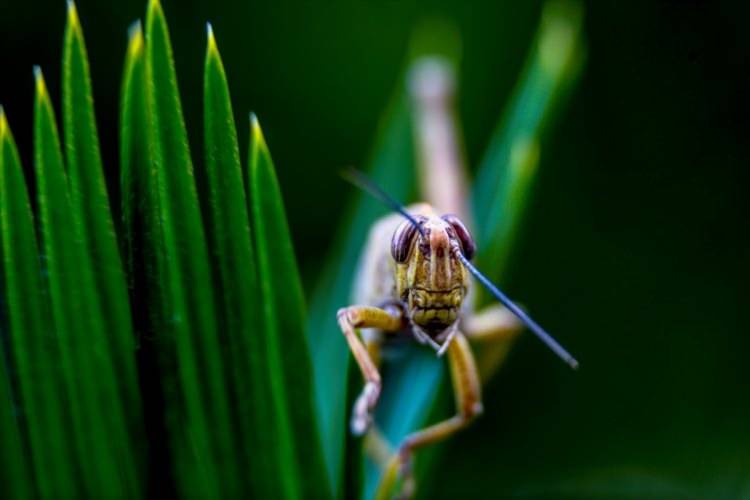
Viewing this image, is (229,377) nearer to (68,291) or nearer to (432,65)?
(68,291)

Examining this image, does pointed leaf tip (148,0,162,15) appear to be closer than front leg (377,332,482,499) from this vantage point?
Yes

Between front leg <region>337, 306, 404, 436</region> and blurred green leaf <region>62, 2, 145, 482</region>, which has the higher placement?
blurred green leaf <region>62, 2, 145, 482</region>

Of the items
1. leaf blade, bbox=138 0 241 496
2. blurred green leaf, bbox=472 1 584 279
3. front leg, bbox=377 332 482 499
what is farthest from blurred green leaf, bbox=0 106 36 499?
blurred green leaf, bbox=472 1 584 279

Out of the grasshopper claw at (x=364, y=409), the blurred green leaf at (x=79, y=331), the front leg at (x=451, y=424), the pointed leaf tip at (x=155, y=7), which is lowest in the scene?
the front leg at (x=451, y=424)

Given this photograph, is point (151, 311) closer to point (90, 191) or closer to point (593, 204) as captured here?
point (90, 191)

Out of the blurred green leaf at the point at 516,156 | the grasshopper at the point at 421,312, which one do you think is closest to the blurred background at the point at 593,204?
the blurred green leaf at the point at 516,156

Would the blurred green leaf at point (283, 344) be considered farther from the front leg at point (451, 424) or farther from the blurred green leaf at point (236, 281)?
the front leg at point (451, 424)

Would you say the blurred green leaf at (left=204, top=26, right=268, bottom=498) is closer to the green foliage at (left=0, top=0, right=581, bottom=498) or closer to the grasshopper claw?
the green foliage at (left=0, top=0, right=581, bottom=498)

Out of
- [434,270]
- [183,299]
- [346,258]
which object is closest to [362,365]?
[434,270]
